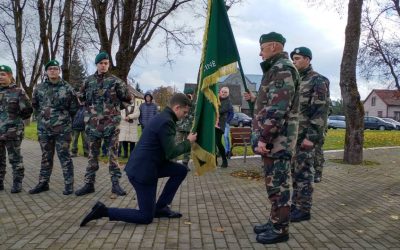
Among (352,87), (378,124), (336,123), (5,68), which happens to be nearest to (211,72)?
(5,68)

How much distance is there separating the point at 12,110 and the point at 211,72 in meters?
3.82

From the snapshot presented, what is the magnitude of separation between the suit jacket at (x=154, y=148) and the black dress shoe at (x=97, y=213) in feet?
1.65

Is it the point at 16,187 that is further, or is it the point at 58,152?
the point at 16,187

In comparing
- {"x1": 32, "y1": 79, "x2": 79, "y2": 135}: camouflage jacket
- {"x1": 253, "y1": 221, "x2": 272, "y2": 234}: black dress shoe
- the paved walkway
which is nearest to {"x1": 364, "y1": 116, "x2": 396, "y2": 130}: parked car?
the paved walkway

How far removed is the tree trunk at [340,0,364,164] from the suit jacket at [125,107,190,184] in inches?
326

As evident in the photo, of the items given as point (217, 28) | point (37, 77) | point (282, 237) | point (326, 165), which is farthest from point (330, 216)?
point (37, 77)

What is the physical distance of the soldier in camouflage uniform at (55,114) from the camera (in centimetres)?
692

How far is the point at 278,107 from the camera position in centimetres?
451

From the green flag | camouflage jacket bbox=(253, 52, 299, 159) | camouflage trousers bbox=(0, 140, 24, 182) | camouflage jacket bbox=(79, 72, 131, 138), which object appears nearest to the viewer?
camouflage jacket bbox=(253, 52, 299, 159)

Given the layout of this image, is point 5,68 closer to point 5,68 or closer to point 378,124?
point 5,68

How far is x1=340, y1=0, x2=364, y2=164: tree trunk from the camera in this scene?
1194 cm

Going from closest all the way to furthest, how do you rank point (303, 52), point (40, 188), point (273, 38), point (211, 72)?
point (273, 38)
point (211, 72)
point (303, 52)
point (40, 188)

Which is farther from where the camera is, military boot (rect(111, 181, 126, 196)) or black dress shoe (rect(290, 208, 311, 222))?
military boot (rect(111, 181, 126, 196))

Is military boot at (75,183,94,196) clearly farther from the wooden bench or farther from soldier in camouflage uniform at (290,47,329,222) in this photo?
the wooden bench
